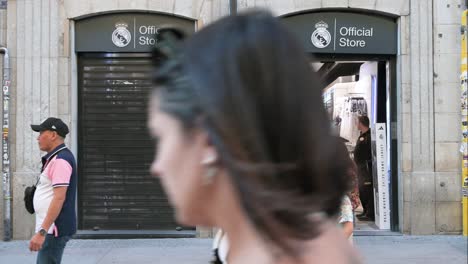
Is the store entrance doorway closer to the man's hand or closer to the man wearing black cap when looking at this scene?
the man wearing black cap

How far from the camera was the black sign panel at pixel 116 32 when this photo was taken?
32.3 ft

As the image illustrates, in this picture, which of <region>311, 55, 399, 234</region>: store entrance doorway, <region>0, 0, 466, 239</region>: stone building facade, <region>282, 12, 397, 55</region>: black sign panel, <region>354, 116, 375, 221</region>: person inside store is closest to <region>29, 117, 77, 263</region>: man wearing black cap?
<region>0, 0, 466, 239</region>: stone building facade

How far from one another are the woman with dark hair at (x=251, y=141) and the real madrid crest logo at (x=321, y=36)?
8.89m

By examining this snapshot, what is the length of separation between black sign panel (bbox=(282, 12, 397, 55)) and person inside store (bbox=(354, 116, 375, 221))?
4.59 ft

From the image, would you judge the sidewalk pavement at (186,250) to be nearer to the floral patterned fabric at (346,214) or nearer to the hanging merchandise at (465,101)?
the hanging merchandise at (465,101)

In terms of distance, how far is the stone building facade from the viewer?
9.56m

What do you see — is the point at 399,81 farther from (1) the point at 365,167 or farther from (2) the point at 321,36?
(1) the point at 365,167

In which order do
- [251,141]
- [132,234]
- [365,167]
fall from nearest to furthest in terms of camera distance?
1. [251,141]
2. [132,234]
3. [365,167]

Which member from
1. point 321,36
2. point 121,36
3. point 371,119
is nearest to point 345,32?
point 321,36

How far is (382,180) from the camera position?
33.0 ft

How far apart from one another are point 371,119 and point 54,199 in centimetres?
663

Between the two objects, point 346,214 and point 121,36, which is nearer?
point 346,214

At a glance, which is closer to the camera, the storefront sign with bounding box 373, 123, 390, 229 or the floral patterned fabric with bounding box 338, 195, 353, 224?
the floral patterned fabric with bounding box 338, 195, 353, 224

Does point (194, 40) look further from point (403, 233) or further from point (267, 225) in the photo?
point (403, 233)
